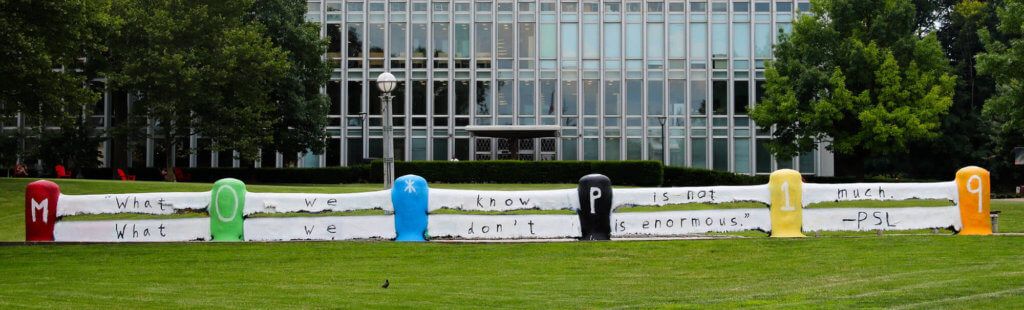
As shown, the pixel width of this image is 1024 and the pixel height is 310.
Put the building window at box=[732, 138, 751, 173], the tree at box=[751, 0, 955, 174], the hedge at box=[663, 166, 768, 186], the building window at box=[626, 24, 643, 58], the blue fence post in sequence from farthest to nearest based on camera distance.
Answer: the building window at box=[732, 138, 751, 173] < the building window at box=[626, 24, 643, 58] < the hedge at box=[663, 166, 768, 186] < the tree at box=[751, 0, 955, 174] < the blue fence post

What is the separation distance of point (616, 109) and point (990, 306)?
140 feet

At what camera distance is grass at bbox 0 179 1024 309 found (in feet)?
30.6

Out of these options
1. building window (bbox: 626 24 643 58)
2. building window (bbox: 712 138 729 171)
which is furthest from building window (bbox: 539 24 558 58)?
building window (bbox: 712 138 729 171)

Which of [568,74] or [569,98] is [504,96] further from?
[568,74]

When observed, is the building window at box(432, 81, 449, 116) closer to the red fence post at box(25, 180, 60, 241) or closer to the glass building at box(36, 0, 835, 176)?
the glass building at box(36, 0, 835, 176)

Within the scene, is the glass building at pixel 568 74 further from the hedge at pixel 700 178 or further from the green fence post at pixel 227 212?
the green fence post at pixel 227 212

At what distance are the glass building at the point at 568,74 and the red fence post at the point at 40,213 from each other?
115ft

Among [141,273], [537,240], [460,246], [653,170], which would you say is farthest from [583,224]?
[653,170]

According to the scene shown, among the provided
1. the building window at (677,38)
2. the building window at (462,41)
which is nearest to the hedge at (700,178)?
the building window at (677,38)

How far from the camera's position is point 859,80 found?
1545 inches

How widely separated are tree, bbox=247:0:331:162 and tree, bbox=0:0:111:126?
13.9 meters

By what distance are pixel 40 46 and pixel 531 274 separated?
752 inches

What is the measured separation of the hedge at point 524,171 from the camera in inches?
1526

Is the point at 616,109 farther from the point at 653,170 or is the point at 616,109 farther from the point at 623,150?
the point at 653,170
